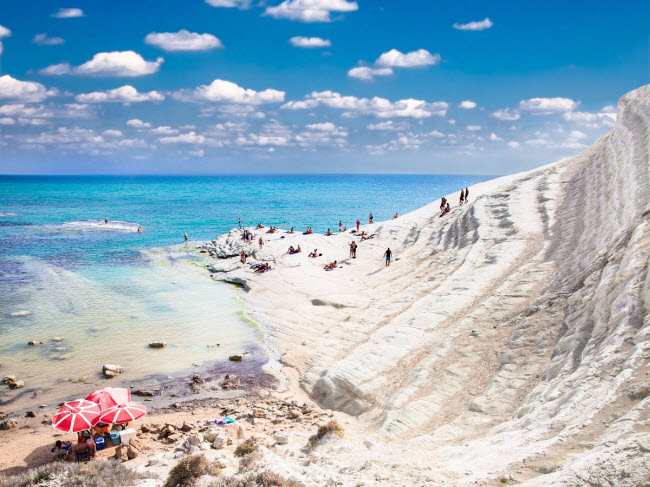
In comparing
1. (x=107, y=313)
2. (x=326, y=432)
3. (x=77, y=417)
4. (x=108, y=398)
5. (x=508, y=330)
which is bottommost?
(x=107, y=313)

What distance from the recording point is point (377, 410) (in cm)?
1577

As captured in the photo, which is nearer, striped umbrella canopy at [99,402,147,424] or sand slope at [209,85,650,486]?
sand slope at [209,85,650,486]

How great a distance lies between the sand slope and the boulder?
738 cm

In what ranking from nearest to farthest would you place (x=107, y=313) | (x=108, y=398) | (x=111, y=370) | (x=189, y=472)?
(x=189, y=472)
(x=108, y=398)
(x=111, y=370)
(x=107, y=313)

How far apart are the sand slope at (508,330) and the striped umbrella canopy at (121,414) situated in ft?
21.8

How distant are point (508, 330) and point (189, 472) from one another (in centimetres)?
1201

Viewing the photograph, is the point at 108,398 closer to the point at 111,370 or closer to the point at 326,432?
the point at 111,370

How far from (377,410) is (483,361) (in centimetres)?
403

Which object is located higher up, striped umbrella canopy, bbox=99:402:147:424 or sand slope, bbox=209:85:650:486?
sand slope, bbox=209:85:650:486

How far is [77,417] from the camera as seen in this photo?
14.6 metres

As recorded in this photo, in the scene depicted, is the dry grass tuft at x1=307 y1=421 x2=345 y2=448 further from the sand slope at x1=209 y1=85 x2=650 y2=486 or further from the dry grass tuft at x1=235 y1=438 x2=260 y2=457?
the dry grass tuft at x1=235 y1=438 x2=260 y2=457

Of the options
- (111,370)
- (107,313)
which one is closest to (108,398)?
(111,370)

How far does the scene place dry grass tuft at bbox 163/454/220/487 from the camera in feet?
36.0

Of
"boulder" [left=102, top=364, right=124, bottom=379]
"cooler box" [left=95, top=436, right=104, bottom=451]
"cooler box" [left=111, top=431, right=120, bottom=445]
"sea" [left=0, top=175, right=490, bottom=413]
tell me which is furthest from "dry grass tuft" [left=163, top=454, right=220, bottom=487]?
"boulder" [left=102, top=364, right=124, bottom=379]
